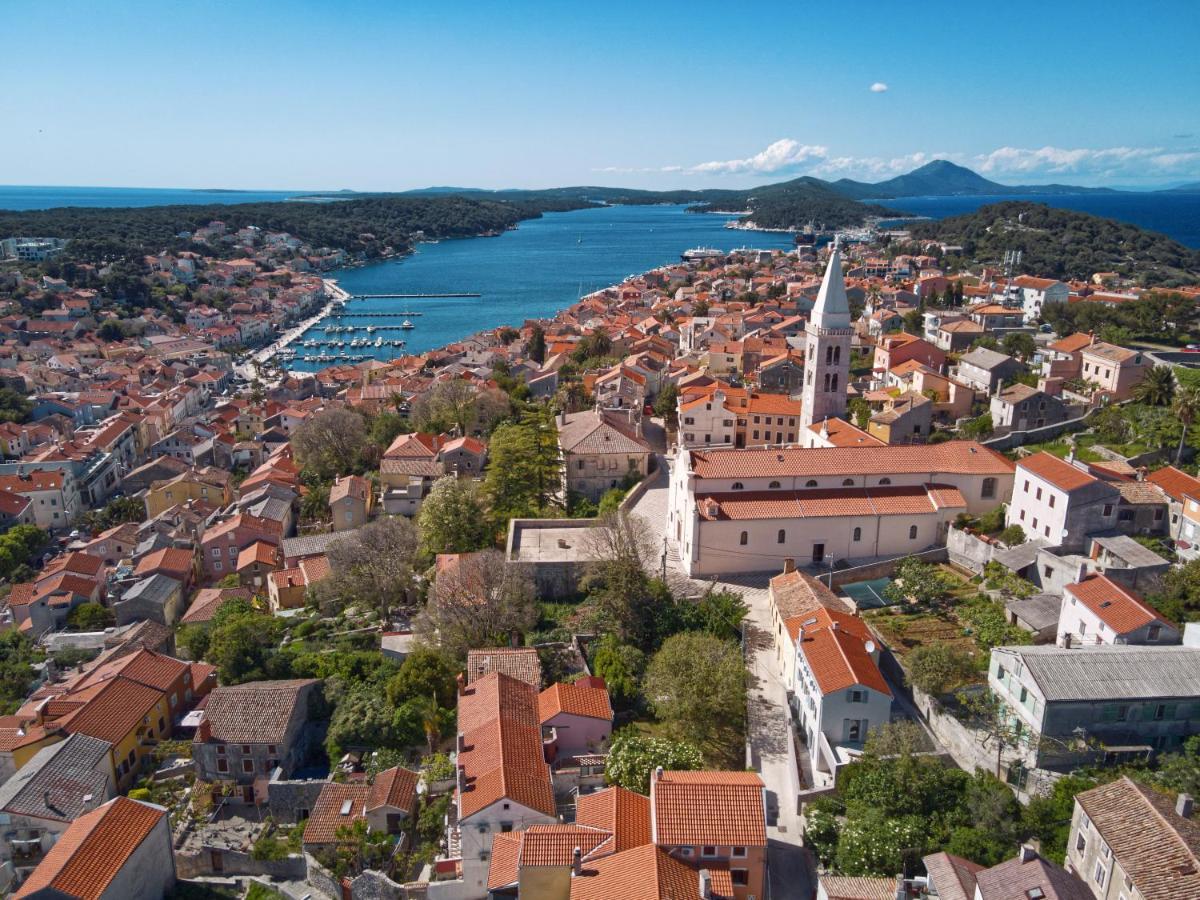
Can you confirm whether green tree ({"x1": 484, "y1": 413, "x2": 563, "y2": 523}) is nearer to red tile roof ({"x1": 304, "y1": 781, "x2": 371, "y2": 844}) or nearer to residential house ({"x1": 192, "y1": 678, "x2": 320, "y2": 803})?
residential house ({"x1": 192, "y1": 678, "x2": 320, "y2": 803})

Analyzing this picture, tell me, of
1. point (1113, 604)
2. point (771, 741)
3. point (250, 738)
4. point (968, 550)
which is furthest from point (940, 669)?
point (250, 738)

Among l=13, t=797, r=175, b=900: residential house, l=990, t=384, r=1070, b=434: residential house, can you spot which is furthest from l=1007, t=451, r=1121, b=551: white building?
l=13, t=797, r=175, b=900: residential house

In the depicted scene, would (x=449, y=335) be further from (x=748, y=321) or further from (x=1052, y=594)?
(x=1052, y=594)

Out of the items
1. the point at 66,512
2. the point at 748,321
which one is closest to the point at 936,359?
the point at 748,321

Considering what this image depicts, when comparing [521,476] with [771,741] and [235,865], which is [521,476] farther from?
[235,865]

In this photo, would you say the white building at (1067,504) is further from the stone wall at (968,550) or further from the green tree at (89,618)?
the green tree at (89,618)

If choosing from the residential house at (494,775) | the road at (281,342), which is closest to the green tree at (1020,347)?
the residential house at (494,775)
